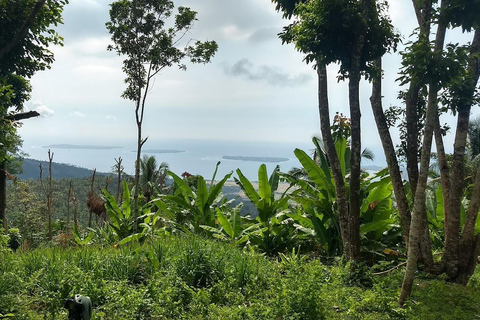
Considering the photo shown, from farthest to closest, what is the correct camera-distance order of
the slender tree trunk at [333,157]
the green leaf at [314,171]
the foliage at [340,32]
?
the green leaf at [314,171]
the slender tree trunk at [333,157]
the foliage at [340,32]

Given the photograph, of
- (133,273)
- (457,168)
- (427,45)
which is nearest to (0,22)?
(133,273)

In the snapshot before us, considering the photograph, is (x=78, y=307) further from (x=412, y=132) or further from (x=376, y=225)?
(x=376, y=225)

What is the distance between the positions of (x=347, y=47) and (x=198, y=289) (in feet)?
13.5

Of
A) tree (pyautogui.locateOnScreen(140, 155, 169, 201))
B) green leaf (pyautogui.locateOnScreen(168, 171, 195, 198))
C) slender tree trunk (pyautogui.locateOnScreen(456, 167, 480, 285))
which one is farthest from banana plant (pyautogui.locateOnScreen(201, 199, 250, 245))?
tree (pyautogui.locateOnScreen(140, 155, 169, 201))

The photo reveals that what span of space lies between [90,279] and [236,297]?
1.76 meters

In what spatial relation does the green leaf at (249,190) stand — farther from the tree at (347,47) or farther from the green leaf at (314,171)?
the tree at (347,47)

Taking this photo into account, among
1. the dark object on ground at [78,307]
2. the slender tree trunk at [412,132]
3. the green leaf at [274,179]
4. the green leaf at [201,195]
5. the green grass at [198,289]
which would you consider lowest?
the green grass at [198,289]

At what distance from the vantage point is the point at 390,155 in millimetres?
6180

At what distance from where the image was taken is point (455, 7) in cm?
482

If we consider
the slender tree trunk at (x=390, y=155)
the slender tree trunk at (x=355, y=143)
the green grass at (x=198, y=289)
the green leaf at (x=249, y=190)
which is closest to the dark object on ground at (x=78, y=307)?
the green grass at (x=198, y=289)

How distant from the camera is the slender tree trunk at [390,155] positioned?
6180mm

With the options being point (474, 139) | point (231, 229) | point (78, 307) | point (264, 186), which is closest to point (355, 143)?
point (264, 186)

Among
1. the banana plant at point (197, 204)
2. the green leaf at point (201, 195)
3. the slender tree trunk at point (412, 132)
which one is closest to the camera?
the slender tree trunk at point (412, 132)

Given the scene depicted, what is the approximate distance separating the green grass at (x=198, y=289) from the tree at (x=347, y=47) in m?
1.16
